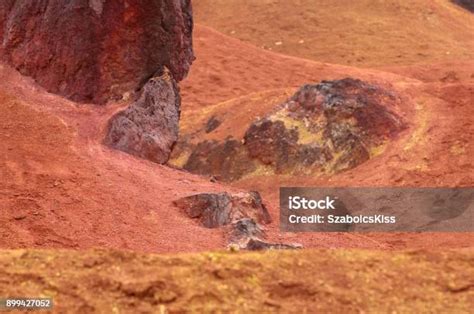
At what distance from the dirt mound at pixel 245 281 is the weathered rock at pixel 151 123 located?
6.55 meters

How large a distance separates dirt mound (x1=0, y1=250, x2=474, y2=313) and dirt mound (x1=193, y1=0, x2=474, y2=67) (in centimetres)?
2608

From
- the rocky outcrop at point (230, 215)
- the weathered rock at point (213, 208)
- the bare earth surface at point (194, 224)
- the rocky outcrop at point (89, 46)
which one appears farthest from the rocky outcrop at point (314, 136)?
the weathered rock at point (213, 208)

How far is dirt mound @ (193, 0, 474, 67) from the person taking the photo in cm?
3247

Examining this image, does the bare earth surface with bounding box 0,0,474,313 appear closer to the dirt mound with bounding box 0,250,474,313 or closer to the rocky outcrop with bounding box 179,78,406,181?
the dirt mound with bounding box 0,250,474,313

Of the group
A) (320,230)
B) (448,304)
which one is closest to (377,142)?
(320,230)

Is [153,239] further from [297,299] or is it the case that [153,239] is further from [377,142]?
[377,142]

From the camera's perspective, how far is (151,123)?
13.3 meters

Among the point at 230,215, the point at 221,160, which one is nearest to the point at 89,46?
the point at 230,215
